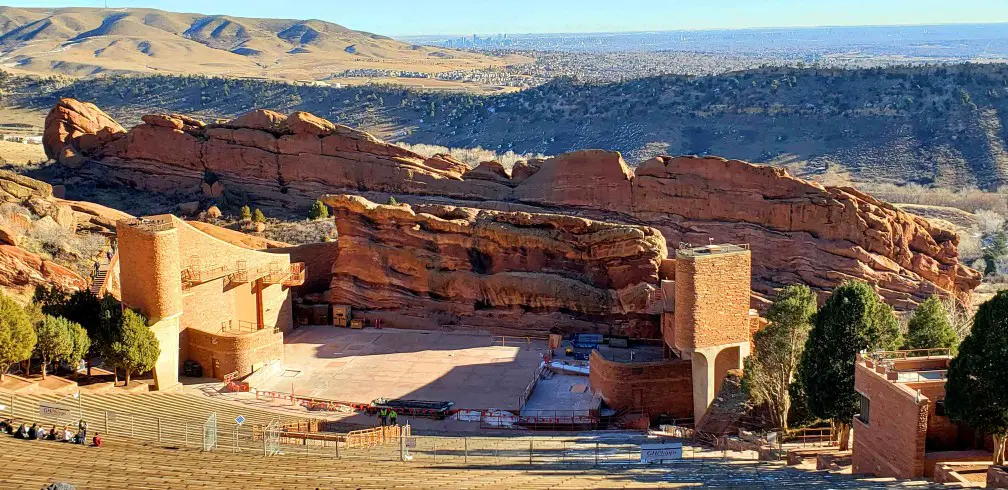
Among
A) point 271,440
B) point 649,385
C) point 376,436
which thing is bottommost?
point 376,436

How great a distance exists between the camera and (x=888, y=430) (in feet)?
81.3

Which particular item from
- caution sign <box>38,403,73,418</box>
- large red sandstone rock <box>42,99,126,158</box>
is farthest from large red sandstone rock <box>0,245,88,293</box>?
large red sandstone rock <box>42,99,126,158</box>

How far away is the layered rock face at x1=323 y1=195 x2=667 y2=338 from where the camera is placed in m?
41.3

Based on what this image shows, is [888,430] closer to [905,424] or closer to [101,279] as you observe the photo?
[905,424]

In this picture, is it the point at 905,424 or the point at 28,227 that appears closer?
the point at 905,424

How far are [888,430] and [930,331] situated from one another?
22.3 feet

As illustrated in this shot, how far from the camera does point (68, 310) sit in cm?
3588

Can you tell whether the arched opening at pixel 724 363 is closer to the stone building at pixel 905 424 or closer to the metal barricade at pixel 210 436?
the stone building at pixel 905 424

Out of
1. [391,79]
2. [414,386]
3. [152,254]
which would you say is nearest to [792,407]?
[414,386]

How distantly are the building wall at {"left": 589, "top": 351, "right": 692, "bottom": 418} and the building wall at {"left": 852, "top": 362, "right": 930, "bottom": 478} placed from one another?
9.65m

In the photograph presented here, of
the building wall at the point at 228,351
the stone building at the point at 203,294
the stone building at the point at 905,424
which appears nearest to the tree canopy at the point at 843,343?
the stone building at the point at 905,424

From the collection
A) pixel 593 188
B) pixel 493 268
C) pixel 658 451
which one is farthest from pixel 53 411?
pixel 593 188

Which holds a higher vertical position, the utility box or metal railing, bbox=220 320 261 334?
metal railing, bbox=220 320 261 334

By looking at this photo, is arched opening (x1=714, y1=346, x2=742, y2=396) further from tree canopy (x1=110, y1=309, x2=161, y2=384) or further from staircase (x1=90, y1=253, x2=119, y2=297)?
staircase (x1=90, y1=253, x2=119, y2=297)
